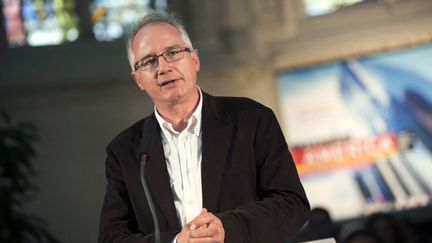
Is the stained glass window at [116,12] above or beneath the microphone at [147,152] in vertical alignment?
above

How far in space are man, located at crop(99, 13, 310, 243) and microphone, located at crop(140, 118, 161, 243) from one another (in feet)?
0.04

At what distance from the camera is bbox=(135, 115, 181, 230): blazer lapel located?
213cm

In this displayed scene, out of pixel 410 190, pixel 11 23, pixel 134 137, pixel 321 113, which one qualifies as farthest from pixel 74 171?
pixel 134 137

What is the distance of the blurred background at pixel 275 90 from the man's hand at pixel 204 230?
7.27m

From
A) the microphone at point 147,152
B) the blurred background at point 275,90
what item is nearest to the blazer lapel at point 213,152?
the microphone at point 147,152

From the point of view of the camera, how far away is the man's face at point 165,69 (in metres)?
2.15

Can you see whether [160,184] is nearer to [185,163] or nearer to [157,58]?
[185,163]

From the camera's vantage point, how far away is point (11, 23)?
9.78m

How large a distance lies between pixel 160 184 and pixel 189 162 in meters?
0.09

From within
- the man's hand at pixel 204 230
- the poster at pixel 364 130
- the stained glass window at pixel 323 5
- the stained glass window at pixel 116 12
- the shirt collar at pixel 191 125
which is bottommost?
the poster at pixel 364 130

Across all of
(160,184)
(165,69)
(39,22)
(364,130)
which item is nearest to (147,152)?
(160,184)

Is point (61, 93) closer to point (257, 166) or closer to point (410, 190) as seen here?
point (410, 190)

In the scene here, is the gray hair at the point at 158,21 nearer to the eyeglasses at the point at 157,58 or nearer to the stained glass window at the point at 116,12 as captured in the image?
the eyeglasses at the point at 157,58

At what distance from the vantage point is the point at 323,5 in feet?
32.7
